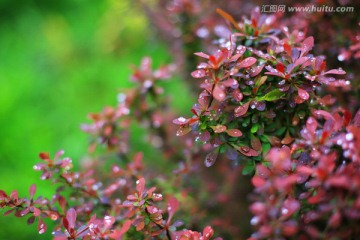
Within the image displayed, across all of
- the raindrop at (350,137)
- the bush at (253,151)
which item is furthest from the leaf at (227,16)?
the raindrop at (350,137)

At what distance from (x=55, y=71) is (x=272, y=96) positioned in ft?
8.66

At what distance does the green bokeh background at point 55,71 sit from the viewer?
2.50 meters

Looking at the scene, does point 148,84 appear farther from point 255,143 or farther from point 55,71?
point 55,71

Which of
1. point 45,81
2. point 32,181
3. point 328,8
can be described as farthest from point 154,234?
point 45,81

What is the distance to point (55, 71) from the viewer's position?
3.36 metres

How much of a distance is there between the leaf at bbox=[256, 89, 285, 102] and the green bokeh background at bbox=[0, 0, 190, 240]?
1.41 metres

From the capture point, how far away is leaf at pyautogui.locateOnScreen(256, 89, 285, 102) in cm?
109

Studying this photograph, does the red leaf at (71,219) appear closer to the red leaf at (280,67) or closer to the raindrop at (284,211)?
the raindrop at (284,211)

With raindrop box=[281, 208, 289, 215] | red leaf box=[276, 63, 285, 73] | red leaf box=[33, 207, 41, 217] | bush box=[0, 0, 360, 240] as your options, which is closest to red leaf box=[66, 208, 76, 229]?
bush box=[0, 0, 360, 240]

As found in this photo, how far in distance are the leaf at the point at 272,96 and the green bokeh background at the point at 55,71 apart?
4.64 ft

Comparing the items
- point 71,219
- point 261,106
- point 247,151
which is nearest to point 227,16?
point 261,106

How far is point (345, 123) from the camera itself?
3.40ft

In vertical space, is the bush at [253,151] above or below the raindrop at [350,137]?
below

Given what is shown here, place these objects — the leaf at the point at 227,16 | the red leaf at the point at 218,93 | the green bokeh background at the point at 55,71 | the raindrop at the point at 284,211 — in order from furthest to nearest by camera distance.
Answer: the green bokeh background at the point at 55,71 → the leaf at the point at 227,16 → the red leaf at the point at 218,93 → the raindrop at the point at 284,211
